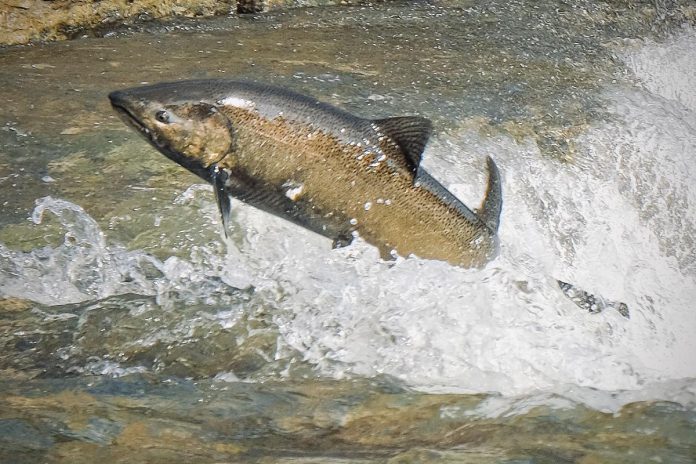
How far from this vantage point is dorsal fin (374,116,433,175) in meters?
3.54

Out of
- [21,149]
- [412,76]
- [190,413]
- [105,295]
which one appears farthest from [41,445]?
[412,76]

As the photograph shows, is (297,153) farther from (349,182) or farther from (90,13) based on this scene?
(90,13)

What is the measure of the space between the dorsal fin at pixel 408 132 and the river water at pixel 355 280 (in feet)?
1.58

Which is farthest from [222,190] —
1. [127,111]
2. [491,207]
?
[491,207]

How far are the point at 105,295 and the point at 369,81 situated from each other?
8.19 ft

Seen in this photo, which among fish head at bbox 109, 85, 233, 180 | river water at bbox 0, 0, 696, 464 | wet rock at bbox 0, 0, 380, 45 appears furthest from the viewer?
wet rock at bbox 0, 0, 380, 45

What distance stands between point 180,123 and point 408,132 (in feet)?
3.01

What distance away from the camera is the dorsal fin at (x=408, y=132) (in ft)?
11.6

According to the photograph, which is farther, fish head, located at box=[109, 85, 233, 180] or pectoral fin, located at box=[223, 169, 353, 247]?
pectoral fin, located at box=[223, 169, 353, 247]

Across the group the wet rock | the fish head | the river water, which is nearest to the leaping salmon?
the fish head

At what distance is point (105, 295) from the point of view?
13.1 feet

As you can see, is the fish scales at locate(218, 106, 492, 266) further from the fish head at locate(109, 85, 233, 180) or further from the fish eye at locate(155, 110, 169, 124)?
the fish eye at locate(155, 110, 169, 124)

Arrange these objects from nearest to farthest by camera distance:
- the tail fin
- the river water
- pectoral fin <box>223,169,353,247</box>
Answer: the river water < pectoral fin <box>223,169,353,247</box> < the tail fin

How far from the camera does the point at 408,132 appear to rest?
11.7 ft
